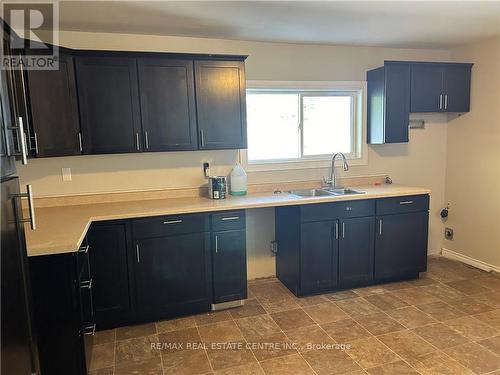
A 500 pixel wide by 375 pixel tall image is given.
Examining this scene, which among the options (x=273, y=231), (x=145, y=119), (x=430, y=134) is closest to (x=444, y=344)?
(x=273, y=231)

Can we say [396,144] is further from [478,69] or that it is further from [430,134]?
[478,69]

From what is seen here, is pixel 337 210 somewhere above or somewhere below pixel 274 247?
above

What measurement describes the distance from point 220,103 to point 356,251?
1.82m

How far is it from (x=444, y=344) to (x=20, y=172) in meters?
3.47

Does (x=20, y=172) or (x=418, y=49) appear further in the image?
(x=418, y=49)

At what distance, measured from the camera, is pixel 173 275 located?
9.49ft

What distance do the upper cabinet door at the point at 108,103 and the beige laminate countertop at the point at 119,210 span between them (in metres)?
0.49

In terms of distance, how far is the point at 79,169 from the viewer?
3137mm

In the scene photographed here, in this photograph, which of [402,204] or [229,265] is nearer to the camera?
[229,265]

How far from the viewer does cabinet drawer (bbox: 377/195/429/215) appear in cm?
340

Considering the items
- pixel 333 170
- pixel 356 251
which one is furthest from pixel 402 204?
pixel 333 170

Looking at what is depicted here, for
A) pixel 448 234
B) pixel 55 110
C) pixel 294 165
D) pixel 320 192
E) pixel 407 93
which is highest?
pixel 407 93

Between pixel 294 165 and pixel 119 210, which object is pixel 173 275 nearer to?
pixel 119 210

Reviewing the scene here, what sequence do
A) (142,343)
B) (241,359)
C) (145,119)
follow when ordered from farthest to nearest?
(145,119), (142,343), (241,359)
